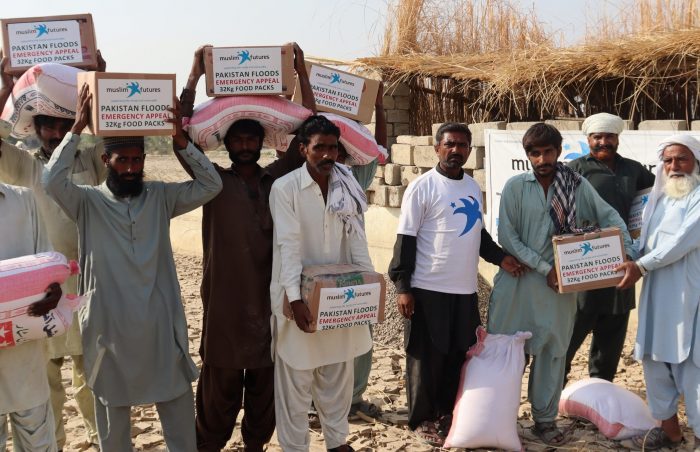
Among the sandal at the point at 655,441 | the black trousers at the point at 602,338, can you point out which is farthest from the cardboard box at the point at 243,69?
the sandal at the point at 655,441

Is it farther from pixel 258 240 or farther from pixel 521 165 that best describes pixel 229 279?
pixel 521 165

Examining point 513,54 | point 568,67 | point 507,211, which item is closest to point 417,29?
point 513,54

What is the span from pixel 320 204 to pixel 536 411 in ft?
5.95

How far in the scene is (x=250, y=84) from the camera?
387cm

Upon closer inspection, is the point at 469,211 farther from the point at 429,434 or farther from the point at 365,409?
the point at 365,409

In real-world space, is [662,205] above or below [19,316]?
above

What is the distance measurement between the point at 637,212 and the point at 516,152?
92.7 inches

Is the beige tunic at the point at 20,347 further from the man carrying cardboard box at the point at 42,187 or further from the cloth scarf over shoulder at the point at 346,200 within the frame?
the cloth scarf over shoulder at the point at 346,200

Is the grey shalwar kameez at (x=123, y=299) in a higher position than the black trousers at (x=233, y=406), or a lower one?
higher

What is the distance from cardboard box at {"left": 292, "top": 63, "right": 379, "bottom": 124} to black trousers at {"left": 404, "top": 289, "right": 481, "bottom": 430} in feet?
3.73

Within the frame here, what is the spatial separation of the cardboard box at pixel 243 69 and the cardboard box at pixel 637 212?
252cm

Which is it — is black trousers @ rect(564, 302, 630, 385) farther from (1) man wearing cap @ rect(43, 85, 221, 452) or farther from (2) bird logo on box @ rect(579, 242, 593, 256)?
(1) man wearing cap @ rect(43, 85, 221, 452)

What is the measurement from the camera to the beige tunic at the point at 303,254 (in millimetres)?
3654

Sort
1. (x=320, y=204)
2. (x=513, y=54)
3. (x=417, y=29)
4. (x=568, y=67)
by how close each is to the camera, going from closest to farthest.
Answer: (x=320, y=204), (x=568, y=67), (x=513, y=54), (x=417, y=29)
